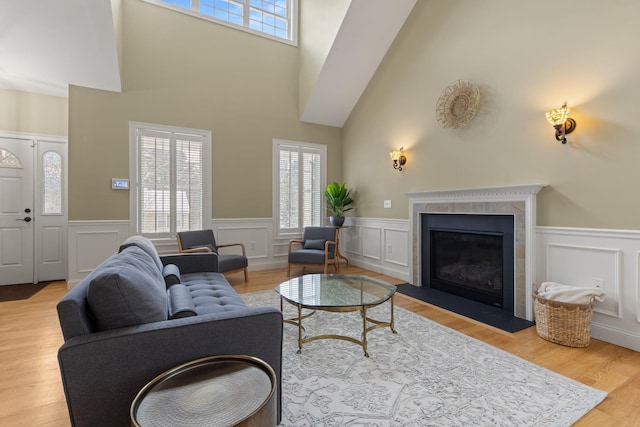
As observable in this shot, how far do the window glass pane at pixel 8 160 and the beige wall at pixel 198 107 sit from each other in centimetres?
117

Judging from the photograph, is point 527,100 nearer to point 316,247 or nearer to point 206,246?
point 316,247

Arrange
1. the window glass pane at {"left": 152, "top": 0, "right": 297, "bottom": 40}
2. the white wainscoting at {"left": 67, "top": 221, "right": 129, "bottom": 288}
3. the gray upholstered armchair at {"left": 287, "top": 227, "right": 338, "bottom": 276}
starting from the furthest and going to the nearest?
1. the window glass pane at {"left": 152, "top": 0, "right": 297, "bottom": 40}
2. the gray upholstered armchair at {"left": 287, "top": 227, "right": 338, "bottom": 276}
3. the white wainscoting at {"left": 67, "top": 221, "right": 129, "bottom": 288}

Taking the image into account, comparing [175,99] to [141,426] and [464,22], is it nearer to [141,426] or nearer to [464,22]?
[464,22]

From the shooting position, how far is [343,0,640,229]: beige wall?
2539 millimetres

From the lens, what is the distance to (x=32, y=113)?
4539 mm

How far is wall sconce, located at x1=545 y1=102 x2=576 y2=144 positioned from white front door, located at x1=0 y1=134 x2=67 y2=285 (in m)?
6.51

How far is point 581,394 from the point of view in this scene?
1.87 meters

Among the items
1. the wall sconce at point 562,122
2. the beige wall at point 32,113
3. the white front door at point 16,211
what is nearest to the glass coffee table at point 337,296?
the wall sconce at point 562,122

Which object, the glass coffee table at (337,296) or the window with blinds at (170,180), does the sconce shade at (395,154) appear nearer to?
the glass coffee table at (337,296)

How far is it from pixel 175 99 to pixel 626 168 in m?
5.48

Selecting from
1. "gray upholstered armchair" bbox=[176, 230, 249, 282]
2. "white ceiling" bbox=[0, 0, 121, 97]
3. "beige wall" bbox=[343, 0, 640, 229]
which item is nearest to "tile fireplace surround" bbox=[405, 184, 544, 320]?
"beige wall" bbox=[343, 0, 640, 229]

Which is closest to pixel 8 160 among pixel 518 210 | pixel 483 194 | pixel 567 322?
pixel 483 194

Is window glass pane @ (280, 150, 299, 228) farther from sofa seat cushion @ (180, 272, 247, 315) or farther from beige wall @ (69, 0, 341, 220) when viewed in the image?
sofa seat cushion @ (180, 272, 247, 315)

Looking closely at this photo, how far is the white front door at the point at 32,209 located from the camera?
175 inches
